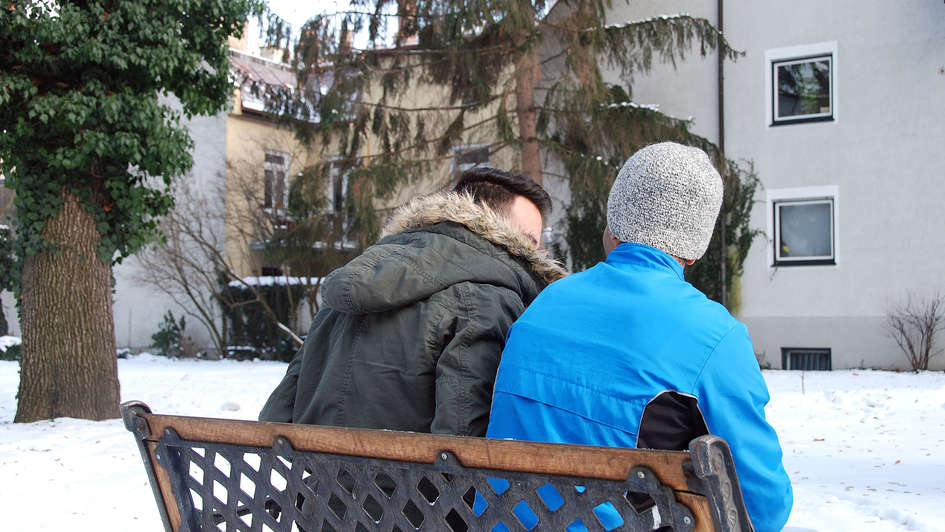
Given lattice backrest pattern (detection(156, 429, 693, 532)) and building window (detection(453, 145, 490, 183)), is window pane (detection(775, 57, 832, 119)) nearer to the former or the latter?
building window (detection(453, 145, 490, 183))

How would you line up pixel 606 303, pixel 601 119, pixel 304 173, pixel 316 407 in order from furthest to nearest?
pixel 304 173 → pixel 601 119 → pixel 316 407 → pixel 606 303

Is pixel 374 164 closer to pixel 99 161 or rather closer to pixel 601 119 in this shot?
pixel 601 119

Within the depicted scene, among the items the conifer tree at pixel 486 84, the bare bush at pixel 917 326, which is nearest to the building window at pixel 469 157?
the conifer tree at pixel 486 84

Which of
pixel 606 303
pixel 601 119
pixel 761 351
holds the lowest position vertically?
pixel 761 351

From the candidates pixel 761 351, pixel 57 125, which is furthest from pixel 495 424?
pixel 761 351

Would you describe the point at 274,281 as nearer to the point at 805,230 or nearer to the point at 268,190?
the point at 268,190

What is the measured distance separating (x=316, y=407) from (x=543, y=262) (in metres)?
0.74

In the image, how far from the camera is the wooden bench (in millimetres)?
1366

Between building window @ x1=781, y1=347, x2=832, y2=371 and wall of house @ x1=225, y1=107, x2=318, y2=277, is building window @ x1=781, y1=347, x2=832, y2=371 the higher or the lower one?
the lower one

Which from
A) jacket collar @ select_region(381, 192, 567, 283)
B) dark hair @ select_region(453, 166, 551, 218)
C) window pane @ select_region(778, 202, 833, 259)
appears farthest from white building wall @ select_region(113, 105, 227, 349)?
jacket collar @ select_region(381, 192, 567, 283)

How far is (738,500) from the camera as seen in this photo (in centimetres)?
137

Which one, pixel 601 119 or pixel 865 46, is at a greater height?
pixel 865 46

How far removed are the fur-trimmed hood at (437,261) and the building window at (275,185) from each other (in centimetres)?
1550

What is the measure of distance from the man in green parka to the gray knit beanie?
1.34 ft
